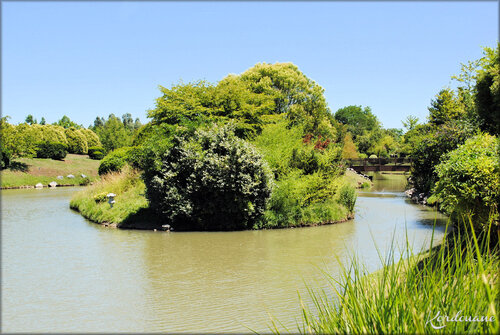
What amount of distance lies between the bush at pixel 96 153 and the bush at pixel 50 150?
5.59 m

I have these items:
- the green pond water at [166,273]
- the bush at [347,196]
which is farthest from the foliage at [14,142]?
the bush at [347,196]

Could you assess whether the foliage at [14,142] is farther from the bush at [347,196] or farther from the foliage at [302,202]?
the bush at [347,196]

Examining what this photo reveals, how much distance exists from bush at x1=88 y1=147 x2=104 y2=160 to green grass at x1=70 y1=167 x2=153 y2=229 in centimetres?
2959

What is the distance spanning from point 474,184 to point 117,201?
1392cm

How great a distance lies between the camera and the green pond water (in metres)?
6.61

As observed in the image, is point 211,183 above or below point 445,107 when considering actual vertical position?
below

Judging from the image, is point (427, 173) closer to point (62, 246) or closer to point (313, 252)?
point (313, 252)

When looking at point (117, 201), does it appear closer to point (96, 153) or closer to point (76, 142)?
point (96, 153)

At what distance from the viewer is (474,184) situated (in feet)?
27.5

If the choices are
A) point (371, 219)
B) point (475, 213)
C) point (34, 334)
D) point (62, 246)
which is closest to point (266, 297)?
point (34, 334)

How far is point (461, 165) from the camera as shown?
869 centimetres

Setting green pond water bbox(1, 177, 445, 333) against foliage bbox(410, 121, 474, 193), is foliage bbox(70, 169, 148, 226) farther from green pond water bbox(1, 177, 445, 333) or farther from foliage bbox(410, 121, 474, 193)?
foliage bbox(410, 121, 474, 193)
